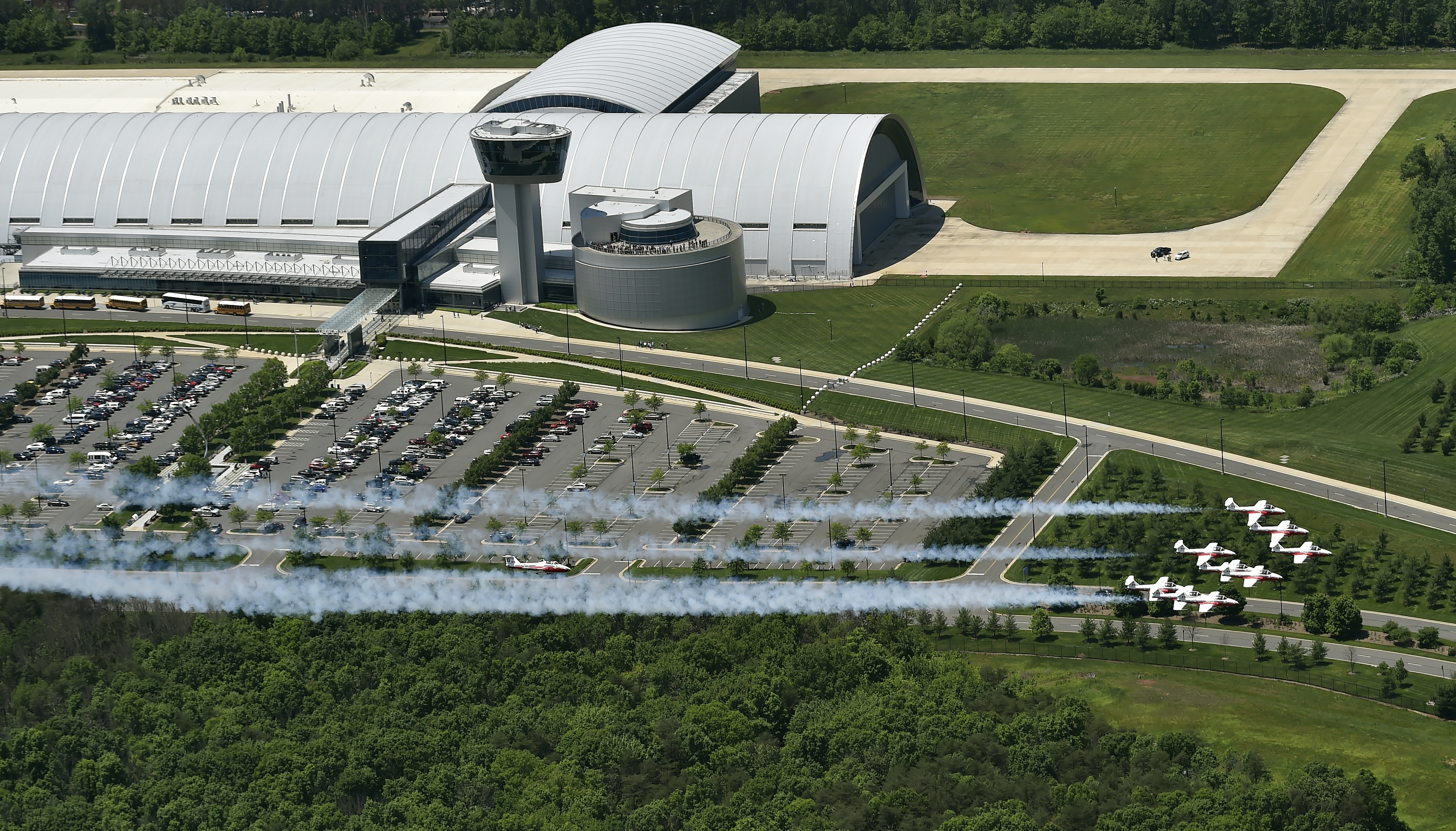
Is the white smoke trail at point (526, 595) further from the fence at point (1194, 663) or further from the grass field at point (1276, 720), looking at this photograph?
the grass field at point (1276, 720)

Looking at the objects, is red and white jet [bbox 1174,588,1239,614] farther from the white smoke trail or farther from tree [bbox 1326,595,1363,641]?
the white smoke trail

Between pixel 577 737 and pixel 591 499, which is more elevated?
pixel 591 499

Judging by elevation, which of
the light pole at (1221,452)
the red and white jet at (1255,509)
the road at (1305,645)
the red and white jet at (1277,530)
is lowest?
the road at (1305,645)

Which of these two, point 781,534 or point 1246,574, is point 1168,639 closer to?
point 1246,574

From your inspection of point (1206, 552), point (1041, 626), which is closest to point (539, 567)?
point (1041, 626)

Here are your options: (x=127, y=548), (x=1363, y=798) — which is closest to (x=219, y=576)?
(x=127, y=548)

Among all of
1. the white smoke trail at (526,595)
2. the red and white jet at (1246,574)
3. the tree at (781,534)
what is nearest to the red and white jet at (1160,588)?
the red and white jet at (1246,574)
